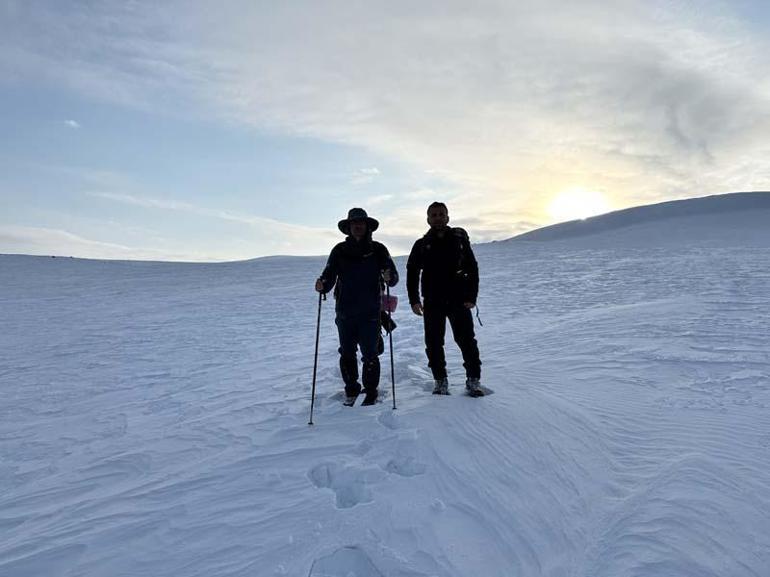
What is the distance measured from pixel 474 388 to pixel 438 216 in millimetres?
2008

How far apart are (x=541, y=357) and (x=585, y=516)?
4.58 metres

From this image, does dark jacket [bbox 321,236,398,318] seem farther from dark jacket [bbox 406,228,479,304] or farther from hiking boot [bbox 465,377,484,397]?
hiking boot [bbox 465,377,484,397]

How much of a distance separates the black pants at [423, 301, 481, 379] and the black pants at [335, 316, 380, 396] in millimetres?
620

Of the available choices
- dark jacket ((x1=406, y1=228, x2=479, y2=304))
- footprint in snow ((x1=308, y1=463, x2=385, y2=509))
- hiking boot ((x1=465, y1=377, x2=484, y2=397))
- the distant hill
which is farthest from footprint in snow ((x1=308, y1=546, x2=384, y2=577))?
the distant hill

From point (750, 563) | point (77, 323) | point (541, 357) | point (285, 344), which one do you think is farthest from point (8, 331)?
point (750, 563)

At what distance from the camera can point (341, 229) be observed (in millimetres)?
5531

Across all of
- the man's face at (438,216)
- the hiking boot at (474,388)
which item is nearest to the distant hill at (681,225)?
the hiking boot at (474,388)

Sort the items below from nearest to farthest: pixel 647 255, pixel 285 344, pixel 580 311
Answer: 1. pixel 285 344
2. pixel 580 311
3. pixel 647 255

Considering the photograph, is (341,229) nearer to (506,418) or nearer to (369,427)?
(369,427)

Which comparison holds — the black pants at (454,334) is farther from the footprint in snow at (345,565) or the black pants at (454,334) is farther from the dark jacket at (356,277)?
the footprint in snow at (345,565)

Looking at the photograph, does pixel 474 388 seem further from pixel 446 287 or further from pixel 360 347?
pixel 360 347

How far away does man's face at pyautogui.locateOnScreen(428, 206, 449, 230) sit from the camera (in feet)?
17.6

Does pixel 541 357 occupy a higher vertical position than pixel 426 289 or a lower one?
lower

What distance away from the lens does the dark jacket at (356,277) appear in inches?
214
